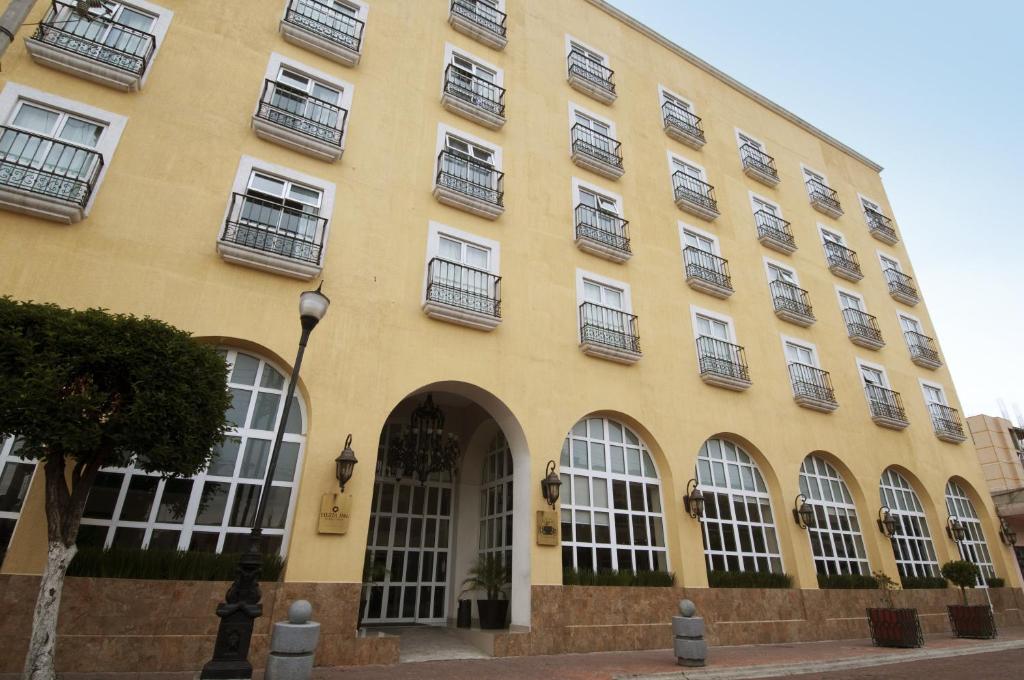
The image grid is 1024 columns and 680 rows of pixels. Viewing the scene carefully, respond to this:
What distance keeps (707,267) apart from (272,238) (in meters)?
13.1

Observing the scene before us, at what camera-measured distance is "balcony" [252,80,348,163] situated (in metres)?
11.9

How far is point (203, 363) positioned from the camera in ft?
24.0

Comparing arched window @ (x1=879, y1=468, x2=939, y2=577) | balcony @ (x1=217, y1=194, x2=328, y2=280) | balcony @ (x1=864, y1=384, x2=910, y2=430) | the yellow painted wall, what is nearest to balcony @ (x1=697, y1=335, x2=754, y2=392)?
the yellow painted wall

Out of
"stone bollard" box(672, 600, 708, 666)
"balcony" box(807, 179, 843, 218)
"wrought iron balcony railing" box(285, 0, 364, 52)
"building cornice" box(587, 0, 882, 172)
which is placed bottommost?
"stone bollard" box(672, 600, 708, 666)

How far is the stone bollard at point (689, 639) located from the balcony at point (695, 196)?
1281 cm

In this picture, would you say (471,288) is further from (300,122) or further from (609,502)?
(609,502)

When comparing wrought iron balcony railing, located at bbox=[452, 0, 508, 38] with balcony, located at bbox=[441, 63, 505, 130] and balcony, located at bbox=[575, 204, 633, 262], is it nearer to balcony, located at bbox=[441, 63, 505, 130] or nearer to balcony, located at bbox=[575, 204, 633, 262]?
balcony, located at bbox=[441, 63, 505, 130]

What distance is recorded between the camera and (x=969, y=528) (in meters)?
19.9

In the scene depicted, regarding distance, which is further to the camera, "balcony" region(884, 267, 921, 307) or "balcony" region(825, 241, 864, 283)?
"balcony" region(884, 267, 921, 307)

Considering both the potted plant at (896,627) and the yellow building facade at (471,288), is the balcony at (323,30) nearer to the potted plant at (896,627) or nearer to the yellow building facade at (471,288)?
the yellow building facade at (471,288)

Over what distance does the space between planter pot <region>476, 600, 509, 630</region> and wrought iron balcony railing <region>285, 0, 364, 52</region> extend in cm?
1361

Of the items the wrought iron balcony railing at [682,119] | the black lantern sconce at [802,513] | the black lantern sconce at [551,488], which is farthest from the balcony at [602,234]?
the black lantern sconce at [802,513]

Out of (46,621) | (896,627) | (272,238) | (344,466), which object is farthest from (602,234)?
(46,621)

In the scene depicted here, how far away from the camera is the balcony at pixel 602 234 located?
15.1 metres
